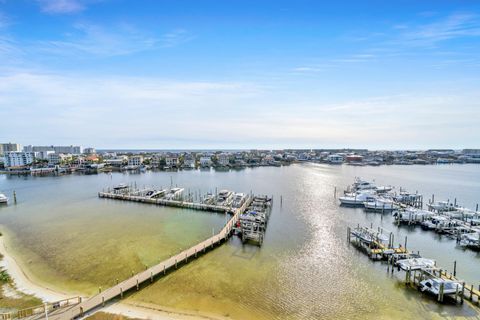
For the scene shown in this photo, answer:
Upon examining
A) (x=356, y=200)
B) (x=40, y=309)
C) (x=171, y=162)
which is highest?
(x=171, y=162)

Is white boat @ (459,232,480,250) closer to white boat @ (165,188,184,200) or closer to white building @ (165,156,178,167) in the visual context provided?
white boat @ (165,188,184,200)

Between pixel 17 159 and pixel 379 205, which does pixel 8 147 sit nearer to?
pixel 17 159

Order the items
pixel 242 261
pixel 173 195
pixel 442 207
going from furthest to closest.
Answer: pixel 173 195
pixel 442 207
pixel 242 261

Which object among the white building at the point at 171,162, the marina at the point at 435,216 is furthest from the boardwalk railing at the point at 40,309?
the white building at the point at 171,162

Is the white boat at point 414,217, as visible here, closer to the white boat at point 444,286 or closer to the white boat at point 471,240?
the white boat at point 471,240

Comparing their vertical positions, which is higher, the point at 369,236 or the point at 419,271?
the point at 369,236

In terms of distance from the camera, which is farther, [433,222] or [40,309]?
[433,222]

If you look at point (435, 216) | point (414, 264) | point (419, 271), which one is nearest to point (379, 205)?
point (435, 216)

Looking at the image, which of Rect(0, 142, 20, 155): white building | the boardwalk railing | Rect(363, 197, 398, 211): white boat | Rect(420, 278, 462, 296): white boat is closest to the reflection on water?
Rect(420, 278, 462, 296): white boat
